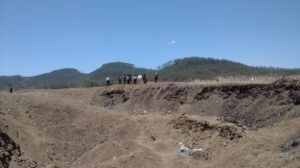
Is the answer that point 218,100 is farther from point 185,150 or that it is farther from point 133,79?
point 133,79

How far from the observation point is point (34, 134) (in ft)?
82.8

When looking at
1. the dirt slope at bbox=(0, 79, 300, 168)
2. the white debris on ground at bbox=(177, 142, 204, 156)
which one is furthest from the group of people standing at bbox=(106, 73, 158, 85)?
the white debris on ground at bbox=(177, 142, 204, 156)

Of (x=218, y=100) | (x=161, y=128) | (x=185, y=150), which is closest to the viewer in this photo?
(x=185, y=150)

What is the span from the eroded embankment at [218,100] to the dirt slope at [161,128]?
6 centimetres

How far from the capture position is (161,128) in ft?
82.1

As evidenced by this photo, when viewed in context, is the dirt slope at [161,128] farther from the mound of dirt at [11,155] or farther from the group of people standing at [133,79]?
the group of people standing at [133,79]

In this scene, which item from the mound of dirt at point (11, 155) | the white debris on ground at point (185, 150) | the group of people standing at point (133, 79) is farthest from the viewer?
the group of people standing at point (133, 79)

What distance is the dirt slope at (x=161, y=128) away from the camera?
20531mm

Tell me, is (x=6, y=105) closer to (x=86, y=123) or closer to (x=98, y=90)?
(x=86, y=123)

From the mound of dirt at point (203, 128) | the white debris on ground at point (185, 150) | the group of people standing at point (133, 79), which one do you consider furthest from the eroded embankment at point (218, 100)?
the white debris on ground at point (185, 150)

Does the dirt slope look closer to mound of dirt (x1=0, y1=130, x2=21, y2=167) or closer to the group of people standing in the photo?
mound of dirt (x1=0, y1=130, x2=21, y2=167)

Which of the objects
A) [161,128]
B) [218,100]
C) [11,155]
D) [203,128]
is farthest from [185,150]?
[11,155]

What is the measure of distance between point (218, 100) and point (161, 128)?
17.2ft

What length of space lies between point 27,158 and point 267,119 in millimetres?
11751
